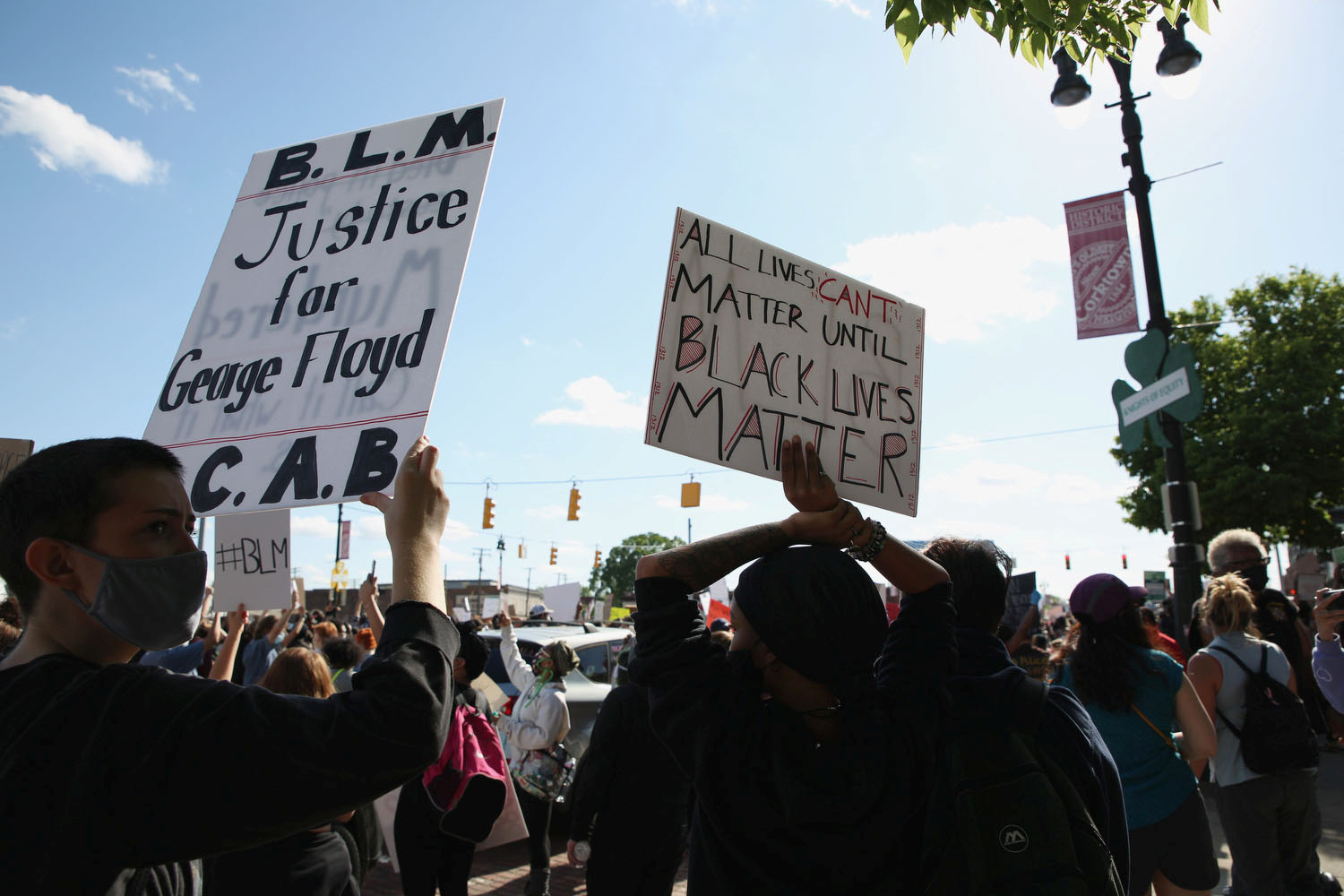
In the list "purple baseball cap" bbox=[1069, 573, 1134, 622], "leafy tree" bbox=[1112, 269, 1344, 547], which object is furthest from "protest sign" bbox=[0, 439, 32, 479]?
"leafy tree" bbox=[1112, 269, 1344, 547]

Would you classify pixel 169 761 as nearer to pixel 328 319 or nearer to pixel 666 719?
pixel 666 719

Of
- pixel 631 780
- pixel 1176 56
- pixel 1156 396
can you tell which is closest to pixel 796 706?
pixel 631 780

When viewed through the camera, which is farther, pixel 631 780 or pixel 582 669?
pixel 582 669

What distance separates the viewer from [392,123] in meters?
3.01

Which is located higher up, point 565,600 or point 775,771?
point 565,600

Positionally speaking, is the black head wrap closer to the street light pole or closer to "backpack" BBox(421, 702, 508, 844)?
"backpack" BBox(421, 702, 508, 844)

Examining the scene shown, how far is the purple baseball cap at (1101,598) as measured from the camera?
147 inches

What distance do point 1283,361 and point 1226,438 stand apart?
2816 millimetres

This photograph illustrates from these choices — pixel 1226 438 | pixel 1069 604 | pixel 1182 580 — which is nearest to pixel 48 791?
pixel 1069 604

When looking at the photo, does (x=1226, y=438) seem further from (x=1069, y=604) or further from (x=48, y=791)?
(x=48, y=791)

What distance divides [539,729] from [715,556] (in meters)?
4.64

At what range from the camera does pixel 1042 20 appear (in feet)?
10.0

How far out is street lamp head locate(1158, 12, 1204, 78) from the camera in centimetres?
840

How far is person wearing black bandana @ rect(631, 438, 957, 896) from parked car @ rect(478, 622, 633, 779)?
6237mm
